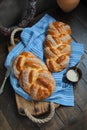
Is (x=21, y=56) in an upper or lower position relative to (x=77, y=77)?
upper

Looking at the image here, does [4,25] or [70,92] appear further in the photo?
[4,25]

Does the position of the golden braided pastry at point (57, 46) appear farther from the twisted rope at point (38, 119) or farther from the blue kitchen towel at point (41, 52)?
the twisted rope at point (38, 119)

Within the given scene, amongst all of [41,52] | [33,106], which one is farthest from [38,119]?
[41,52]

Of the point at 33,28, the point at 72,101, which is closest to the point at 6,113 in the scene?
the point at 72,101

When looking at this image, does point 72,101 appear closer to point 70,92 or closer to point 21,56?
point 70,92

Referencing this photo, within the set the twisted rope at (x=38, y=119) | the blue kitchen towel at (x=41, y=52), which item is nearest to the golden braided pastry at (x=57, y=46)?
the blue kitchen towel at (x=41, y=52)
